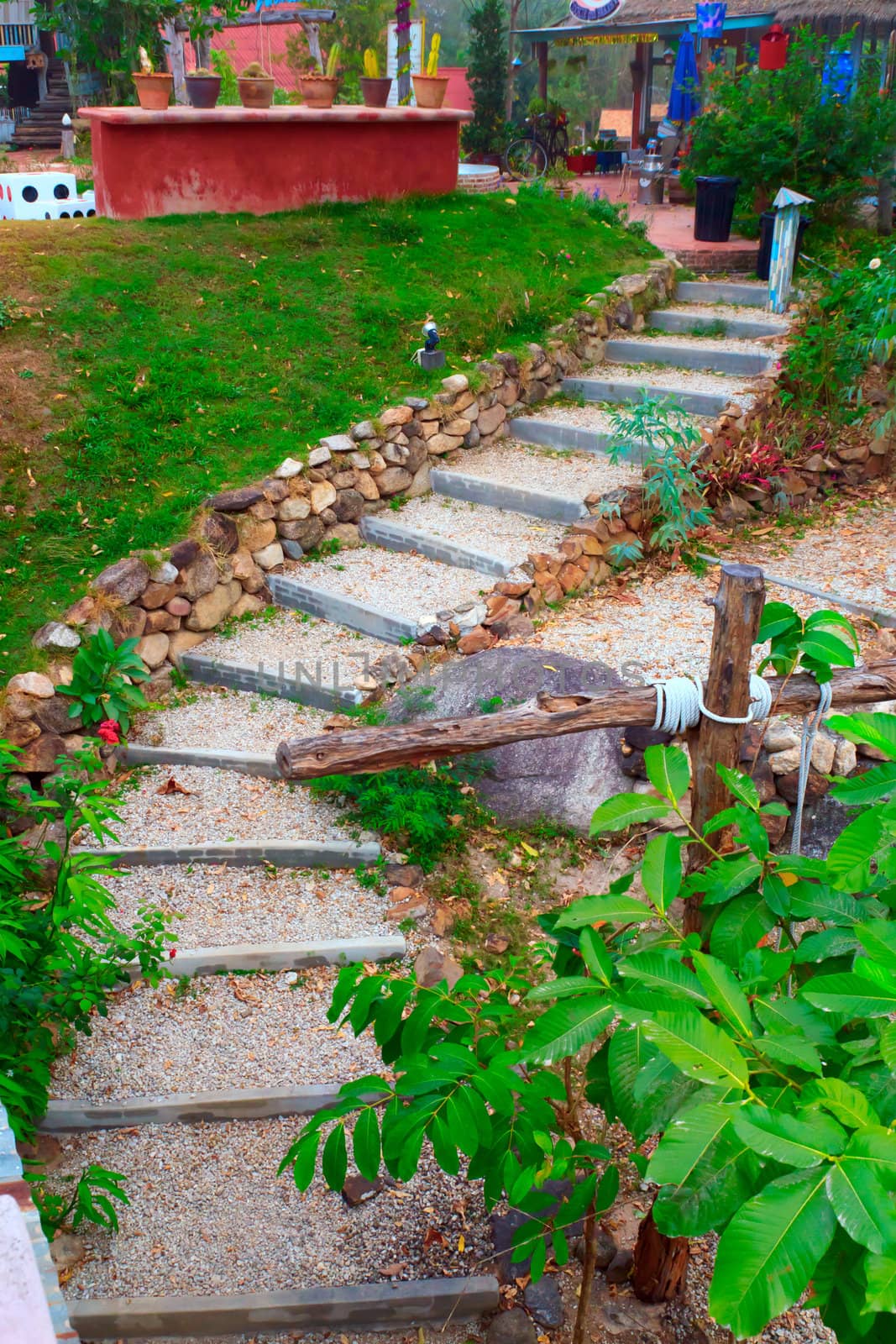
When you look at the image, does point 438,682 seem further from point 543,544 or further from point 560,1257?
point 560,1257

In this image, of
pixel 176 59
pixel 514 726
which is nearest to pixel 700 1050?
pixel 514 726

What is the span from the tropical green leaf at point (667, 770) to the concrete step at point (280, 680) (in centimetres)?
302

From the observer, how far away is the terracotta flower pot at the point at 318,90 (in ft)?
28.9

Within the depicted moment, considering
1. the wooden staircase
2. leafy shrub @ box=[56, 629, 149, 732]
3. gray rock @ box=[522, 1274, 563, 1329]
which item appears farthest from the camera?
the wooden staircase

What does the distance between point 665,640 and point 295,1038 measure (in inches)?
109

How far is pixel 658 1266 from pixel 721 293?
325 inches

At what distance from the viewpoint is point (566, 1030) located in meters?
1.79

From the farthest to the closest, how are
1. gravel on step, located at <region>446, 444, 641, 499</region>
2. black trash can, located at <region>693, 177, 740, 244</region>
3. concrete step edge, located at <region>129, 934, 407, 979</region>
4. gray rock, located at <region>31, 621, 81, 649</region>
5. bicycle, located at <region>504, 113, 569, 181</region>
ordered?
bicycle, located at <region>504, 113, 569, 181</region>, black trash can, located at <region>693, 177, 740, 244</region>, gravel on step, located at <region>446, 444, 641, 499</region>, gray rock, located at <region>31, 621, 81, 649</region>, concrete step edge, located at <region>129, 934, 407, 979</region>

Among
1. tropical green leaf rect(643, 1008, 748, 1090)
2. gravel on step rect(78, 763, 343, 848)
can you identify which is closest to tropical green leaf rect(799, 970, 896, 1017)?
tropical green leaf rect(643, 1008, 748, 1090)

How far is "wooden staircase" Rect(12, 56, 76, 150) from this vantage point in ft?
58.0

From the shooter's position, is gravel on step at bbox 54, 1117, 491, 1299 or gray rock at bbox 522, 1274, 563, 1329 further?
gravel on step at bbox 54, 1117, 491, 1299

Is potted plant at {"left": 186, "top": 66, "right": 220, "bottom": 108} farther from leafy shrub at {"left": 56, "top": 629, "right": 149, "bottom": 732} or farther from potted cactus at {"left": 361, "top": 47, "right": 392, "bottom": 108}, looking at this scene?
leafy shrub at {"left": 56, "top": 629, "right": 149, "bottom": 732}

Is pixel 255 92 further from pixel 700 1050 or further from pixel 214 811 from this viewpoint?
pixel 700 1050

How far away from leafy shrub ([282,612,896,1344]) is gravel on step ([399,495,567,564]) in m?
3.73
